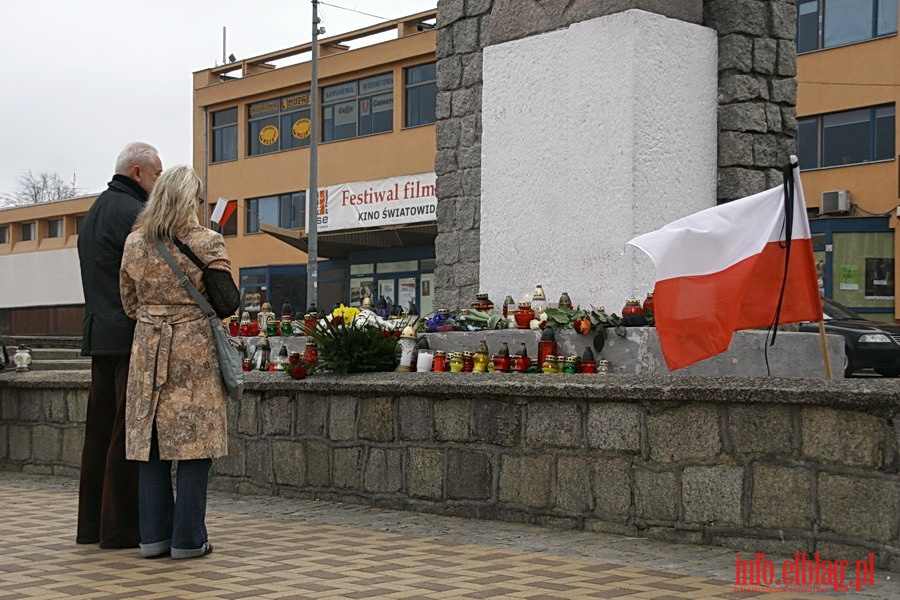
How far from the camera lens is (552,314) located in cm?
809

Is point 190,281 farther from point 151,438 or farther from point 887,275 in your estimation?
point 887,275

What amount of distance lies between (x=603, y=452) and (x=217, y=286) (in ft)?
6.74

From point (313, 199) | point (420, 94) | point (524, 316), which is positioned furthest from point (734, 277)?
point (420, 94)

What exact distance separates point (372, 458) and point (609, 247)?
2055 millimetres

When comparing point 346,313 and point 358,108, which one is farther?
point 358,108

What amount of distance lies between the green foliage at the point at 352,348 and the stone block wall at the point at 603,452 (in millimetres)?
188

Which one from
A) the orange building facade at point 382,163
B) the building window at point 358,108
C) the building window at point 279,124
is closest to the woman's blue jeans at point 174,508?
the orange building facade at point 382,163

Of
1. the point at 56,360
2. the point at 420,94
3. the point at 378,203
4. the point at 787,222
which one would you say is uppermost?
the point at 420,94

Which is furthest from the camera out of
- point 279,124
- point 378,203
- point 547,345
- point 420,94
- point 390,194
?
point 279,124

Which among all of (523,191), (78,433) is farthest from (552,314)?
(78,433)

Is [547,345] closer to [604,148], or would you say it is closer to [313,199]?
[604,148]

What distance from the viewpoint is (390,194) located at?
36.9 metres

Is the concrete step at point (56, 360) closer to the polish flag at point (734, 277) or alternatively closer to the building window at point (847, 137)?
the polish flag at point (734, 277)

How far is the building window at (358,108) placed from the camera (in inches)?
1524
